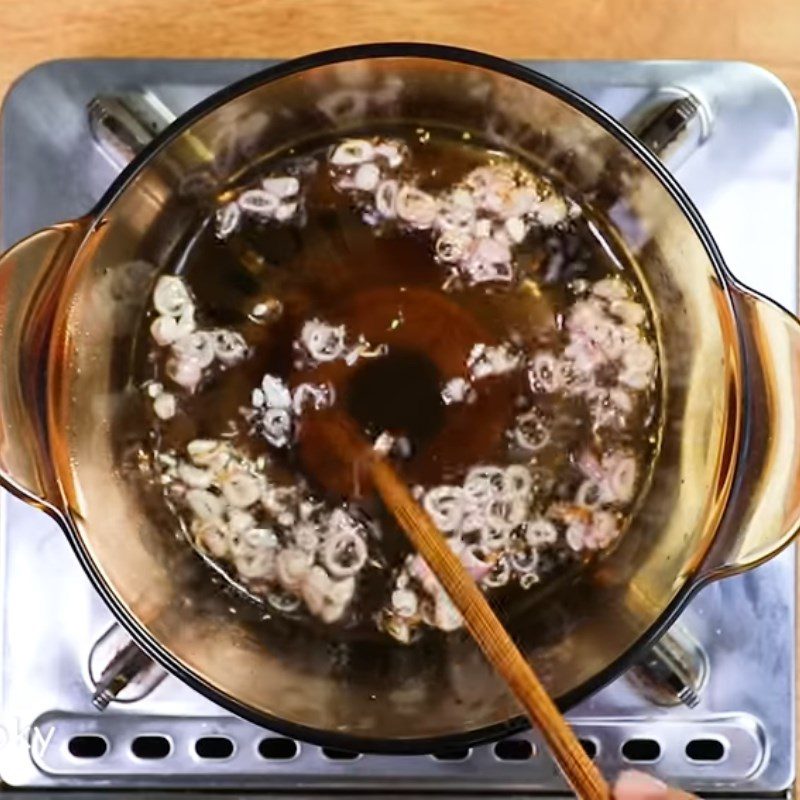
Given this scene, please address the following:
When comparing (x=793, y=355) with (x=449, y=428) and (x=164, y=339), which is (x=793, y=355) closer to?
(x=449, y=428)

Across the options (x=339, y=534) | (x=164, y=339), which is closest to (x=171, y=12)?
(x=164, y=339)

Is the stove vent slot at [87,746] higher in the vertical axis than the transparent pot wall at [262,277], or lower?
lower

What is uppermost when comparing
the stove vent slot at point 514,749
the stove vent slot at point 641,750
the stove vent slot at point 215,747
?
the stove vent slot at point 641,750

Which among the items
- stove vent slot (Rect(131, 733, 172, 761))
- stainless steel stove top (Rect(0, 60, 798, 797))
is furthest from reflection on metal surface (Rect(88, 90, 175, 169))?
stove vent slot (Rect(131, 733, 172, 761))

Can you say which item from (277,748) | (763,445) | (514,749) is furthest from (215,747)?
(763,445)

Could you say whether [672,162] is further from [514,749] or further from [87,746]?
[87,746]

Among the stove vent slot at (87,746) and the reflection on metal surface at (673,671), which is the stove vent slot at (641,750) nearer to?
the reflection on metal surface at (673,671)

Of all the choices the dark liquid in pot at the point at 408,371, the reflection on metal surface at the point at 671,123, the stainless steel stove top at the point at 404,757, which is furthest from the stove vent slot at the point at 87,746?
the reflection on metal surface at the point at 671,123
